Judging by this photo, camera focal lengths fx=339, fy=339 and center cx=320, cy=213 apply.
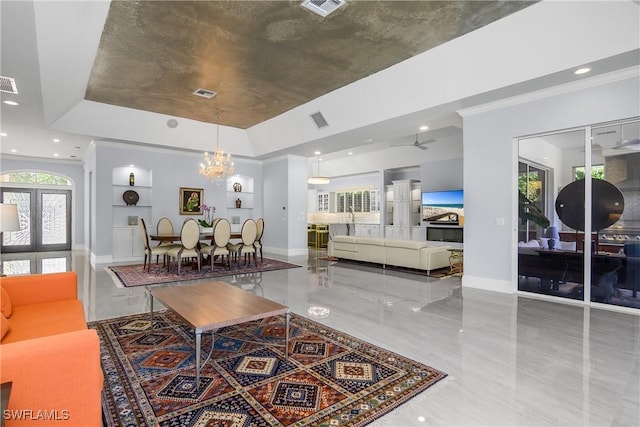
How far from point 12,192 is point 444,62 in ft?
40.9

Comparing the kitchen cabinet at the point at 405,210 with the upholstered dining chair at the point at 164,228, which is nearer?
the upholstered dining chair at the point at 164,228

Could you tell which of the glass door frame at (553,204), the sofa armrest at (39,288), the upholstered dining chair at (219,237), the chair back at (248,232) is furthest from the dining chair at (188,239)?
the glass door frame at (553,204)

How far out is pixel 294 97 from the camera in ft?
22.0

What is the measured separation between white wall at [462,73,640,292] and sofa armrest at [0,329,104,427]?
5.22m

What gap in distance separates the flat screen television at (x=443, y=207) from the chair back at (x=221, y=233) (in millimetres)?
6328

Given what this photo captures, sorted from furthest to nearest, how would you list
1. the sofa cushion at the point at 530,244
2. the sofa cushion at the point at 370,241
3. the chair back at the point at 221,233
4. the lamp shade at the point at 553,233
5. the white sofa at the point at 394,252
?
1. the sofa cushion at the point at 370,241
2. the chair back at the point at 221,233
3. the white sofa at the point at 394,252
4. the sofa cushion at the point at 530,244
5. the lamp shade at the point at 553,233

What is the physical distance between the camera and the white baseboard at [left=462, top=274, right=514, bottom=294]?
5.07 meters

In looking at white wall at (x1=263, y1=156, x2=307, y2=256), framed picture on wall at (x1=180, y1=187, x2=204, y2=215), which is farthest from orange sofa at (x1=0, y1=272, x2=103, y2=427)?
white wall at (x1=263, y1=156, x2=307, y2=256)

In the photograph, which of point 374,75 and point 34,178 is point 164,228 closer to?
point 374,75

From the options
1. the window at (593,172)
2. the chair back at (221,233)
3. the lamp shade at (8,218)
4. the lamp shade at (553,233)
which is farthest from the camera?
the chair back at (221,233)

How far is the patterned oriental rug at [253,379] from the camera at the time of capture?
1.96 m

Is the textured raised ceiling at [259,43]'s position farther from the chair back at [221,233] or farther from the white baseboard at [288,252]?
the white baseboard at [288,252]

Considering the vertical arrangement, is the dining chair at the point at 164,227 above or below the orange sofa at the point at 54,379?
above

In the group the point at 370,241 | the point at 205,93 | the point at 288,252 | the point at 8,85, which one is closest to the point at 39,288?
the point at 8,85
